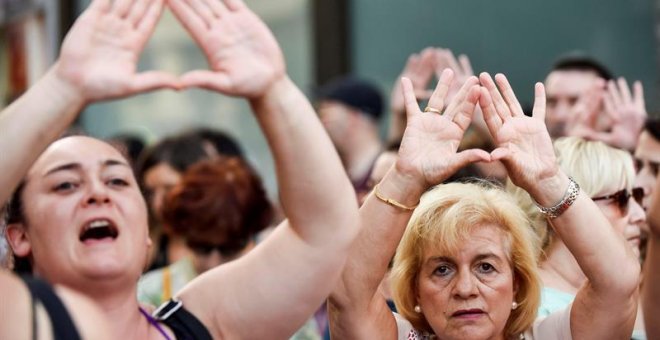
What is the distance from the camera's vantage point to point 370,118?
26.2 feet

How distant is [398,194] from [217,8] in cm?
79

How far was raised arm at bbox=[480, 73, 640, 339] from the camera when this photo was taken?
12.0ft

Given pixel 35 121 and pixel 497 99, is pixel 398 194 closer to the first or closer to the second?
pixel 497 99

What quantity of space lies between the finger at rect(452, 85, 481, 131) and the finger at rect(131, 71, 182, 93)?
0.96m

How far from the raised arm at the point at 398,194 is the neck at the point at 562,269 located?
0.85m

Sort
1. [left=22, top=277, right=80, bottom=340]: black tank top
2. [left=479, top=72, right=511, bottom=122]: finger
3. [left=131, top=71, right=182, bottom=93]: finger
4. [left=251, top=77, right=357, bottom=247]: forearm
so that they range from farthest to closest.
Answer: [left=479, top=72, right=511, bottom=122]: finger, [left=251, top=77, right=357, bottom=247]: forearm, [left=131, top=71, right=182, bottom=93]: finger, [left=22, top=277, right=80, bottom=340]: black tank top

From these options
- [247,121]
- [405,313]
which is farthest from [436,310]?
[247,121]

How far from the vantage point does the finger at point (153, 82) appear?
306 centimetres

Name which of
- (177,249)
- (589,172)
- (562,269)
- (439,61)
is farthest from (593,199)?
(439,61)

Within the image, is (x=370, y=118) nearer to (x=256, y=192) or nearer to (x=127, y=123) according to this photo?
(x=256, y=192)

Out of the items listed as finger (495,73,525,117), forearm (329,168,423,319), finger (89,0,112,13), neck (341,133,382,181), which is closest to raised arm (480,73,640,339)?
finger (495,73,525,117)

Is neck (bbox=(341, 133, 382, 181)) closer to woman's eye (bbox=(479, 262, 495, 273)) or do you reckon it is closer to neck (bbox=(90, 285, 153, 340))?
woman's eye (bbox=(479, 262, 495, 273))

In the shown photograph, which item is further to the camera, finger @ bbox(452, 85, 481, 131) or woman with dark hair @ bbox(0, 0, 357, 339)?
finger @ bbox(452, 85, 481, 131)

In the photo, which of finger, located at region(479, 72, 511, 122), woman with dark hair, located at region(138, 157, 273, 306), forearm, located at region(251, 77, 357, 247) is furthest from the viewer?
woman with dark hair, located at region(138, 157, 273, 306)
